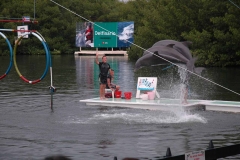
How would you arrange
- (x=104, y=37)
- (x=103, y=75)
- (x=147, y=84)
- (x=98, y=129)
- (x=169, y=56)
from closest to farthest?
1. (x=98, y=129)
2. (x=169, y=56)
3. (x=103, y=75)
4. (x=147, y=84)
5. (x=104, y=37)

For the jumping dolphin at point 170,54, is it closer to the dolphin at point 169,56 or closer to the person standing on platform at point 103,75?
the dolphin at point 169,56

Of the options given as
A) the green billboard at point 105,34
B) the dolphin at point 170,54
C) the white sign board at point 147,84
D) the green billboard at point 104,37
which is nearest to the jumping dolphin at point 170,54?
the dolphin at point 170,54

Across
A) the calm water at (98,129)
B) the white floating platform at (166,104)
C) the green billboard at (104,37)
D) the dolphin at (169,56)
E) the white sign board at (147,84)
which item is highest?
the green billboard at (104,37)

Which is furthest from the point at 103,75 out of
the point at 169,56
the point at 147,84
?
the point at 169,56

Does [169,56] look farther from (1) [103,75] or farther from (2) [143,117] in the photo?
(2) [143,117]

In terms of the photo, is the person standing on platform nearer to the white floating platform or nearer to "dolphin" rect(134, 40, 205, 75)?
the white floating platform

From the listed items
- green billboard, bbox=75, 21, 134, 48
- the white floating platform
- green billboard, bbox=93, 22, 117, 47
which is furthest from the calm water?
green billboard, bbox=93, 22, 117, 47

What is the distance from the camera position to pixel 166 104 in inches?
745

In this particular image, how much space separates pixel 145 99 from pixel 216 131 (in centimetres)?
531

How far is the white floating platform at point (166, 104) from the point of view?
18.6 m

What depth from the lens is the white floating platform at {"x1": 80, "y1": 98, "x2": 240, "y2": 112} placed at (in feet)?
61.1

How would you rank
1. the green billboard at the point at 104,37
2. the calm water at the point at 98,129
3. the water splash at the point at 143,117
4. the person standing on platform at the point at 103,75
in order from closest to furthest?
the calm water at the point at 98,129 < the water splash at the point at 143,117 < the person standing on platform at the point at 103,75 < the green billboard at the point at 104,37

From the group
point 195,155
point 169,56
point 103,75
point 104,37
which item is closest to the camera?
point 195,155

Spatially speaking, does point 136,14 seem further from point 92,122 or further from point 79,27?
point 92,122
